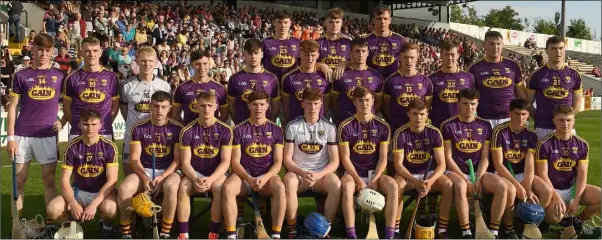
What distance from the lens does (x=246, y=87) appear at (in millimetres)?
6949

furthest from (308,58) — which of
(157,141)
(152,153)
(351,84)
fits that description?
(152,153)

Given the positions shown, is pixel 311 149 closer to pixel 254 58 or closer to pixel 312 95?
pixel 312 95

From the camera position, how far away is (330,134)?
6.30 metres

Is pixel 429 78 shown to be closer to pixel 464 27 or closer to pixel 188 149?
pixel 188 149

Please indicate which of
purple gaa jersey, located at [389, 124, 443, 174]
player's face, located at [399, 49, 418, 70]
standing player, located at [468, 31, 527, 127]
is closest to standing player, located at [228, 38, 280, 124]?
player's face, located at [399, 49, 418, 70]

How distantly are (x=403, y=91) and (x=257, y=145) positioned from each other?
1784 mm

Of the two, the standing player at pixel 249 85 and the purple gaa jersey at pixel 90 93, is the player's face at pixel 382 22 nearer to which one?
the standing player at pixel 249 85

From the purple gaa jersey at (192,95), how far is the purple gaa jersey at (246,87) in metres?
0.15

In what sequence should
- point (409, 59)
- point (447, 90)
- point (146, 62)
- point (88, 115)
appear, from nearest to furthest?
point (88, 115) → point (146, 62) → point (409, 59) → point (447, 90)

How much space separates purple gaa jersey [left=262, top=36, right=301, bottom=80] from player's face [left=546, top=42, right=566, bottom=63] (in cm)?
293

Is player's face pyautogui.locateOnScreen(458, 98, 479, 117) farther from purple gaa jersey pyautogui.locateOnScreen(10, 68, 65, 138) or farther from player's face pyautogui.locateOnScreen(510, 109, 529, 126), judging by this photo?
purple gaa jersey pyautogui.locateOnScreen(10, 68, 65, 138)

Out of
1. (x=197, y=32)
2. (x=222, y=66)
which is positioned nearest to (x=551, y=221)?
(x=222, y=66)

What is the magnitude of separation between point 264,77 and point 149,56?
1.28m

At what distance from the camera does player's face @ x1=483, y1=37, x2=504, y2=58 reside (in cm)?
697
